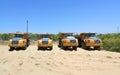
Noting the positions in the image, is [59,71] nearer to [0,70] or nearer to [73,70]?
[73,70]

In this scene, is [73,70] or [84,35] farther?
[84,35]

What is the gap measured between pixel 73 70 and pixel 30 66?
277 centimetres

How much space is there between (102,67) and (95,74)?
2261 millimetres

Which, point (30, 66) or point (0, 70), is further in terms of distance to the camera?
point (30, 66)

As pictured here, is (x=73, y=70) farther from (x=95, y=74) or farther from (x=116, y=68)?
(x=116, y=68)

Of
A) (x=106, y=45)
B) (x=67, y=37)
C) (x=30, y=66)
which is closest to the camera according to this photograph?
(x=30, y=66)

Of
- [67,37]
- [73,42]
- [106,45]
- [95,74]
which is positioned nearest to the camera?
[95,74]

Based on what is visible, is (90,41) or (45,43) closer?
(45,43)

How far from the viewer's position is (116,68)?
49.5 ft

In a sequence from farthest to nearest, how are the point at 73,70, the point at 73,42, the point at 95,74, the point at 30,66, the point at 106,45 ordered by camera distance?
the point at 106,45
the point at 73,42
the point at 30,66
the point at 73,70
the point at 95,74

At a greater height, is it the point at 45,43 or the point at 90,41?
the point at 90,41

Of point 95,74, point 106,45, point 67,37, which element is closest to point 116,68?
point 95,74

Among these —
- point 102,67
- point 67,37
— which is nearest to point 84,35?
point 67,37

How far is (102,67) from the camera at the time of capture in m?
15.3
